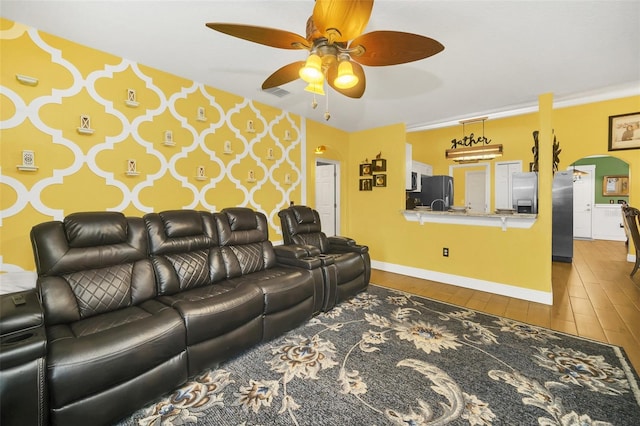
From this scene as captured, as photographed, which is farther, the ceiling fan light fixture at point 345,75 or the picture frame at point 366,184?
the picture frame at point 366,184

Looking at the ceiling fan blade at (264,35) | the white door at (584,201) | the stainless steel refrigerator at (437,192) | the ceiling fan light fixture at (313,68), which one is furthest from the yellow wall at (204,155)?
the white door at (584,201)

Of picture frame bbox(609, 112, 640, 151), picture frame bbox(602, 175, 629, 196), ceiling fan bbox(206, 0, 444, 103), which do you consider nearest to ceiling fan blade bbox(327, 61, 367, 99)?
ceiling fan bbox(206, 0, 444, 103)

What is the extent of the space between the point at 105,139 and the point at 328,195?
3.78m

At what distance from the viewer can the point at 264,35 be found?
1.48 metres

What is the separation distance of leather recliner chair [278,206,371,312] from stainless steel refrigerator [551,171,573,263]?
174 inches

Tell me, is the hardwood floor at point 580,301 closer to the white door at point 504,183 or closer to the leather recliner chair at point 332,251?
the leather recliner chair at point 332,251

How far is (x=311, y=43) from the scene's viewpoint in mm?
1556

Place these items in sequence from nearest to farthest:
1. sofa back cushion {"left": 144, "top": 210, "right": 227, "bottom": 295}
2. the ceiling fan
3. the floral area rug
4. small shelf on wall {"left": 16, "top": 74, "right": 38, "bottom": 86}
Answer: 1. the ceiling fan
2. the floral area rug
3. small shelf on wall {"left": 16, "top": 74, "right": 38, "bottom": 86}
4. sofa back cushion {"left": 144, "top": 210, "right": 227, "bottom": 295}

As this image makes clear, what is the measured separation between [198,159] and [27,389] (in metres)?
2.40

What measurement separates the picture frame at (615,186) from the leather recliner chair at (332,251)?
8.25 meters

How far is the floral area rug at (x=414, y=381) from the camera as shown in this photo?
1.53m

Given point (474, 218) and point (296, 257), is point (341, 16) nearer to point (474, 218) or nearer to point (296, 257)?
point (296, 257)

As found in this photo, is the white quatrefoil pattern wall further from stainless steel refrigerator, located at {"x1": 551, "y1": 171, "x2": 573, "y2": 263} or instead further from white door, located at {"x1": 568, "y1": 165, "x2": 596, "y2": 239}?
white door, located at {"x1": 568, "y1": 165, "x2": 596, "y2": 239}

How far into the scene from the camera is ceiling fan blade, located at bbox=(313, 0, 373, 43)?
119 centimetres
